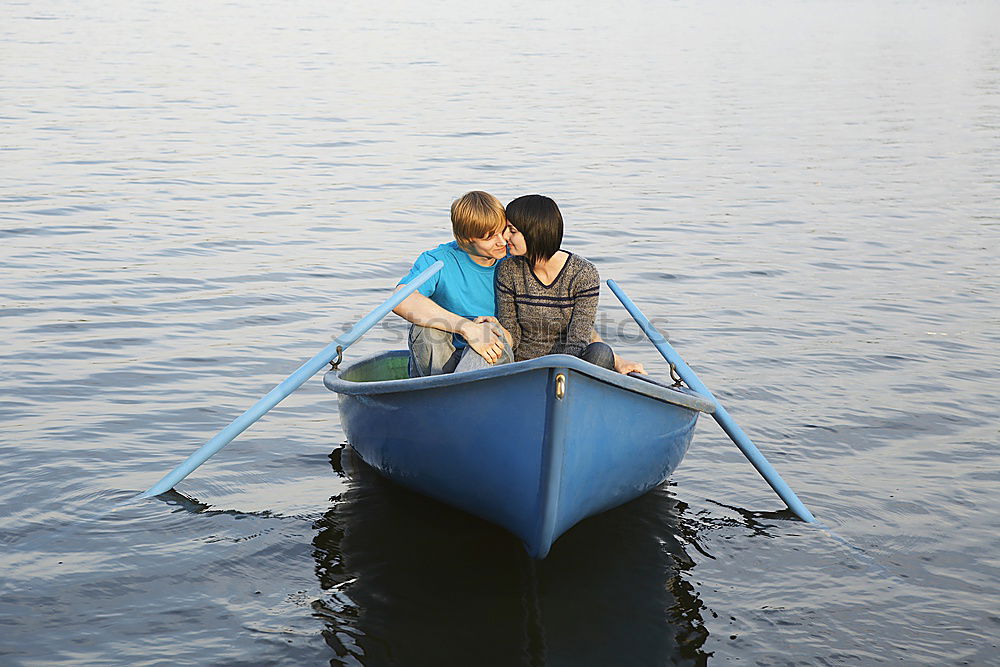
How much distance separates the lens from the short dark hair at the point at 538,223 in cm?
477

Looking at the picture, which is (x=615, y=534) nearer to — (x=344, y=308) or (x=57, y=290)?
(x=344, y=308)

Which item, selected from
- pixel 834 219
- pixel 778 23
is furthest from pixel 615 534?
pixel 778 23

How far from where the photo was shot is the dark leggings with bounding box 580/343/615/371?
475cm

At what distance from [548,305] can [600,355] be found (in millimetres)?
371

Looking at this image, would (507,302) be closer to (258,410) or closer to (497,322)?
(497,322)

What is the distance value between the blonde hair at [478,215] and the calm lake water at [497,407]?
1282mm

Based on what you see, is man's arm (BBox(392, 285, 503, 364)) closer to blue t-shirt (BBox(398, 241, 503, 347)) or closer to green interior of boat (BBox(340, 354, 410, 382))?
blue t-shirt (BBox(398, 241, 503, 347))

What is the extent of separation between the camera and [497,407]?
4.23 m

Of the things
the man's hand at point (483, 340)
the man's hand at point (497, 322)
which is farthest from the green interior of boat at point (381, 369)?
the man's hand at point (483, 340)

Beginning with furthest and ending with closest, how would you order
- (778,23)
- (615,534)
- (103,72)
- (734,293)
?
(778,23)
(103,72)
(734,293)
(615,534)

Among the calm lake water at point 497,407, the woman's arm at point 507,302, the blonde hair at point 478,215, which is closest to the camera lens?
the calm lake water at point 497,407

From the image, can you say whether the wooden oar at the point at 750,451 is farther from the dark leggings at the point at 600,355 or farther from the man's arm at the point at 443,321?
the man's arm at the point at 443,321

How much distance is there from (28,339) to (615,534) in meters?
4.31

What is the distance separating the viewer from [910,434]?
6359mm
